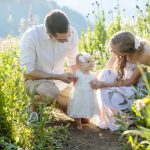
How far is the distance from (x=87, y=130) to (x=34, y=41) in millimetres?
1056

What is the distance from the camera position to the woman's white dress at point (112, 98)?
512 centimetres

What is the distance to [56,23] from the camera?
195 inches

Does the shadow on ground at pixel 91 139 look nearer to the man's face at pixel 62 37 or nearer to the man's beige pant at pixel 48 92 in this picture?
the man's beige pant at pixel 48 92

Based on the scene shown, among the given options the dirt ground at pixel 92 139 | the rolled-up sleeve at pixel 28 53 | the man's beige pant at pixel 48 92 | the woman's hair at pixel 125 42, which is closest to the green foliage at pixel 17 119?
the dirt ground at pixel 92 139

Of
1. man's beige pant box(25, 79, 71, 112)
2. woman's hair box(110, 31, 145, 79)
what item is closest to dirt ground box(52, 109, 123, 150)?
man's beige pant box(25, 79, 71, 112)

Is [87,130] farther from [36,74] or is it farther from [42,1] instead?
[42,1]

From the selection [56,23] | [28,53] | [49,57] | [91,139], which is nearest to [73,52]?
[49,57]

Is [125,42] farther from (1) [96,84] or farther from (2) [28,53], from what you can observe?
(2) [28,53]

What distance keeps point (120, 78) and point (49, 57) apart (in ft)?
2.58

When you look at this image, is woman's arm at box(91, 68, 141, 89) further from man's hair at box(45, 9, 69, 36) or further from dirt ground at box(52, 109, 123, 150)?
man's hair at box(45, 9, 69, 36)

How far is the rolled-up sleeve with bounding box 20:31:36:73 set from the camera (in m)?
5.25

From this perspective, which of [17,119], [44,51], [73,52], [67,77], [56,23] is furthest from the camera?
[73,52]

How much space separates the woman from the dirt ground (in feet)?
0.42

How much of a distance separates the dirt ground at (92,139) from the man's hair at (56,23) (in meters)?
0.98
